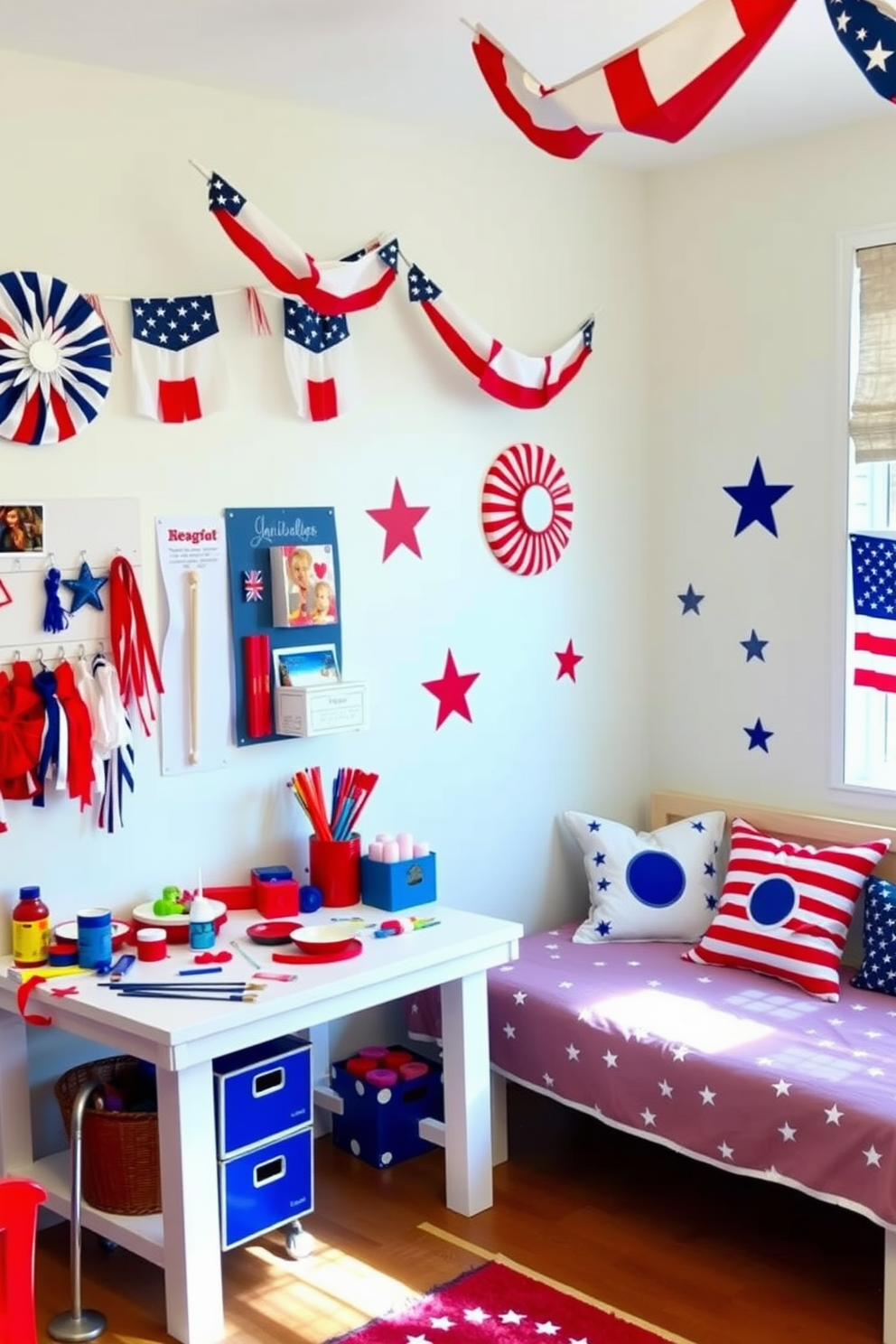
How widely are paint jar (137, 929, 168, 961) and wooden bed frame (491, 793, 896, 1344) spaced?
906 millimetres

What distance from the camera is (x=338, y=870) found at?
317 cm

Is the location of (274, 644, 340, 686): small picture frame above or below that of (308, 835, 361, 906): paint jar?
above

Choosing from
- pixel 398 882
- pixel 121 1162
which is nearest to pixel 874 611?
pixel 398 882

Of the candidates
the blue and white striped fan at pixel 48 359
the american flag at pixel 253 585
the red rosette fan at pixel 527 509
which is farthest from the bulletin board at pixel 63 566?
the red rosette fan at pixel 527 509

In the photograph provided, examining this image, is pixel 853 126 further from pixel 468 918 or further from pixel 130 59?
pixel 468 918

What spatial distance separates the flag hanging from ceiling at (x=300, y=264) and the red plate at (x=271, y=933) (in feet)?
4.27

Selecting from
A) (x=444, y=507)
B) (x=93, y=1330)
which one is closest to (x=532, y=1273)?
(x=93, y=1330)

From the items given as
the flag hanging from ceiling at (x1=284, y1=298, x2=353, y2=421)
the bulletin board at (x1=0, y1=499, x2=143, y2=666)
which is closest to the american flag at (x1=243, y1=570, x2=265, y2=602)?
the bulletin board at (x1=0, y1=499, x2=143, y2=666)

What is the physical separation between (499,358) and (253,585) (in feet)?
2.75

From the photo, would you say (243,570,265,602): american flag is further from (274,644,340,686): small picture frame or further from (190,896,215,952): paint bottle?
(190,896,215,952): paint bottle

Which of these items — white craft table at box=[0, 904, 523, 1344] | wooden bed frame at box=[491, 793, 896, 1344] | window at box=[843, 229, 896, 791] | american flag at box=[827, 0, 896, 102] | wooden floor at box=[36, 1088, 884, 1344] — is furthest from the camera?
window at box=[843, 229, 896, 791]

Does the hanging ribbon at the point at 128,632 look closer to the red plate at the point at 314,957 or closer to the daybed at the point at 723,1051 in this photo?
the red plate at the point at 314,957

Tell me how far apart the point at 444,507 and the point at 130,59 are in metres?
1.22

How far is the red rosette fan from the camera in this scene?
142 inches
